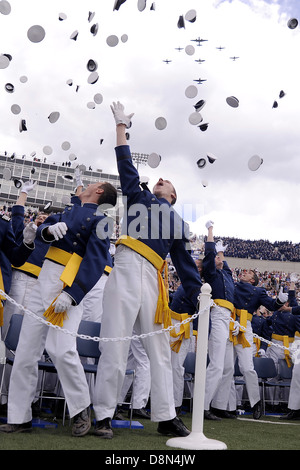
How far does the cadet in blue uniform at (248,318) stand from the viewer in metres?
6.90

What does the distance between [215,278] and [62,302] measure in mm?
3526

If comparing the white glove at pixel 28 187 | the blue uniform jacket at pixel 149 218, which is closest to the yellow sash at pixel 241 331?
the blue uniform jacket at pixel 149 218

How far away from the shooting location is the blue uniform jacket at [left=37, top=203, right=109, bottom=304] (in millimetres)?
3797

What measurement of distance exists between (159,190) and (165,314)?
1194mm

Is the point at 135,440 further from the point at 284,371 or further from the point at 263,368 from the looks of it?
A: the point at 284,371

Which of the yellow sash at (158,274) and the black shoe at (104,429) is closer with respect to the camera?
the black shoe at (104,429)

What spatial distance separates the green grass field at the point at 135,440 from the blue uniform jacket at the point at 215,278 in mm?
2042

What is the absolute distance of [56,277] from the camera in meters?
3.95

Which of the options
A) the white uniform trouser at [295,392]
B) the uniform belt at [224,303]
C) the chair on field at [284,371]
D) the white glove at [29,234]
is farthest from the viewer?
the chair on field at [284,371]

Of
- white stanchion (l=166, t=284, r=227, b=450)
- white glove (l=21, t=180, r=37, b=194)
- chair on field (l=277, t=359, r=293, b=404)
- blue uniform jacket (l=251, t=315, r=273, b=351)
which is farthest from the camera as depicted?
blue uniform jacket (l=251, t=315, r=273, b=351)

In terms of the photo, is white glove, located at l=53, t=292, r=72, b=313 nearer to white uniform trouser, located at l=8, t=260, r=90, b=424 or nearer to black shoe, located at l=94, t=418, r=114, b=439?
white uniform trouser, located at l=8, t=260, r=90, b=424

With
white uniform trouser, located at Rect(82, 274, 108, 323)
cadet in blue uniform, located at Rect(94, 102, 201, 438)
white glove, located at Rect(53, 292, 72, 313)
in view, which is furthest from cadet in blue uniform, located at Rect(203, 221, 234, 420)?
white glove, located at Rect(53, 292, 72, 313)

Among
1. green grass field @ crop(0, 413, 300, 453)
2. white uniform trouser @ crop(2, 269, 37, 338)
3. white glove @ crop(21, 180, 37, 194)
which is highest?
white glove @ crop(21, 180, 37, 194)

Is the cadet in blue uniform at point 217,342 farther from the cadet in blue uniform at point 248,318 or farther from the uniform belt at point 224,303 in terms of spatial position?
the cadet in blue uniform at point 248,318
